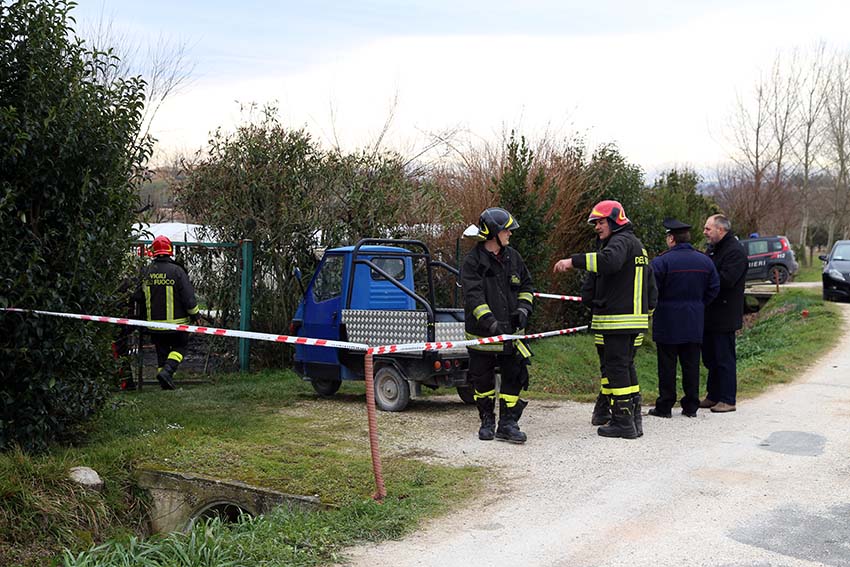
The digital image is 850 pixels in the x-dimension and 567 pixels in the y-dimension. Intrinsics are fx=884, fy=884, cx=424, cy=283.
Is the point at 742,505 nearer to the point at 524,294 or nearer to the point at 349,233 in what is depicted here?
the point at 524,294

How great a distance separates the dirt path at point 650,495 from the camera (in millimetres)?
4965

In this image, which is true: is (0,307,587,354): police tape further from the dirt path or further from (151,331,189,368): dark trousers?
(151,331,189,368): dark trousers

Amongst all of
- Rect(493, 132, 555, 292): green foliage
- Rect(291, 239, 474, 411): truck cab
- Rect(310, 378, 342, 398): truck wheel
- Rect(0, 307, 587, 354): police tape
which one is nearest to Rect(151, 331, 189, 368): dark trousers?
Rect(291, 239, 474, 411): truck cab

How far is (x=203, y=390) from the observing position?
1079 centimetres

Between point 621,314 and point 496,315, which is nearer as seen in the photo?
point 496,315

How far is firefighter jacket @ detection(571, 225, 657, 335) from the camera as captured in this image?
306 inches

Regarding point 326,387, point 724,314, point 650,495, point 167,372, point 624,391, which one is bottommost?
point 650,495

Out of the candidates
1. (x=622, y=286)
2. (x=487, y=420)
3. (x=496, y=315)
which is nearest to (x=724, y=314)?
(x=622, y=286)

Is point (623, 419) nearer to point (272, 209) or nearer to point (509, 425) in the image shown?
point (509, 425)

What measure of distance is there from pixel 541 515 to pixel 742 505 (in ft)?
4.45

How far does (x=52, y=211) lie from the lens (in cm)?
702

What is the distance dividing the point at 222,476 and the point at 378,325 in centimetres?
313

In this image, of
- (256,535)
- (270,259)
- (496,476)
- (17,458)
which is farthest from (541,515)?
(270,259)

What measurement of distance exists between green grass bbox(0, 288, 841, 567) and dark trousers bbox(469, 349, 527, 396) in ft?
3.71
